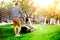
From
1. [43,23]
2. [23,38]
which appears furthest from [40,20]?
[23,38]

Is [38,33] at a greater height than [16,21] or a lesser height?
lesser

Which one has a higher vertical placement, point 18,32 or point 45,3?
point 45,3

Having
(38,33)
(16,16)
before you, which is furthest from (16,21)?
(38,33)

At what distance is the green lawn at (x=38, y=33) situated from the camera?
4.23m

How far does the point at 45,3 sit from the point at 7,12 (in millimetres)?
487

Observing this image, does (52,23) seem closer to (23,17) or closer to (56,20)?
(56,20)

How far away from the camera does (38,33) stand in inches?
167

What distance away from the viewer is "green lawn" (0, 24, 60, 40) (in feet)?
13.9

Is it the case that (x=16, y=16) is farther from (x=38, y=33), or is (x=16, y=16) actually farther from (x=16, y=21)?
(x=38, y=33)

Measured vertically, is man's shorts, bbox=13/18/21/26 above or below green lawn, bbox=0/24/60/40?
above

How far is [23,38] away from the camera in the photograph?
13.9 feet

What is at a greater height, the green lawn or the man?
the man

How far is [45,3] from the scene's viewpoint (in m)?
4.30

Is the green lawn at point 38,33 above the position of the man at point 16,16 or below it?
below
